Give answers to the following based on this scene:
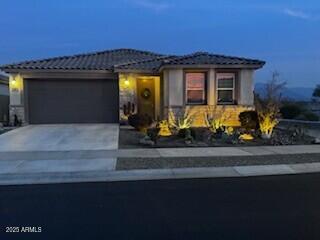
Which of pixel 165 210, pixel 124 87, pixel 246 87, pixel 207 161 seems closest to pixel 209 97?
pixel 246 87

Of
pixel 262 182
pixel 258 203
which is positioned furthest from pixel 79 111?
pixel 258 203

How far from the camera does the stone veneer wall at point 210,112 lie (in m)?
21.0

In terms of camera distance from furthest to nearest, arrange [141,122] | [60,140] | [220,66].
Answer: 1. [220,66]
2. [141,122]
3. [60,140]

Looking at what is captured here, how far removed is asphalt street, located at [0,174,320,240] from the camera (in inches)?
219

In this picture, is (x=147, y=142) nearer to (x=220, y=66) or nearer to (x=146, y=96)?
(x=220, y=66)

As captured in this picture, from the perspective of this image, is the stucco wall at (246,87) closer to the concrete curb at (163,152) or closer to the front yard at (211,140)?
the front yard at (211,140)

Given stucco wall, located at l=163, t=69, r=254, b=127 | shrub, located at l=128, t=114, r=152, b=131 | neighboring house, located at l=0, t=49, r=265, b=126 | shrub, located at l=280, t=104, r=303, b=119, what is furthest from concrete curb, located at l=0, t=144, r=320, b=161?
shrub, located at l=280, t=104, r=303, b=119

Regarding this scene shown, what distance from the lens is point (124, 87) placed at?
76.5 ft

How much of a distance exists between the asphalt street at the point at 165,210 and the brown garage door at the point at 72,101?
15622 millimetres

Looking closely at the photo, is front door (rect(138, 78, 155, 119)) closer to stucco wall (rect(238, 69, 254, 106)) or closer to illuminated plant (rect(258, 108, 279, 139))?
stucco wall (rect(238, 69, 254, 106))

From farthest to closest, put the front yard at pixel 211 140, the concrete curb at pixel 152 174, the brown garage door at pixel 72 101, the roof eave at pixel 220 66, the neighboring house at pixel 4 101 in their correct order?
the neighboring house at pixel 4 101, the brown garage door at pixel 72 101, the roof eave at pixel 220 66, the front yard at pixel 211 140, the concrete curb at pixel 152 174

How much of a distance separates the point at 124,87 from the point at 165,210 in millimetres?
17123

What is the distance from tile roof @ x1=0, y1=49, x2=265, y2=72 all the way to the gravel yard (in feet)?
30.9

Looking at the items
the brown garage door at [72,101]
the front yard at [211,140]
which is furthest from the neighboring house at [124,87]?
the front yard at [211,140]
